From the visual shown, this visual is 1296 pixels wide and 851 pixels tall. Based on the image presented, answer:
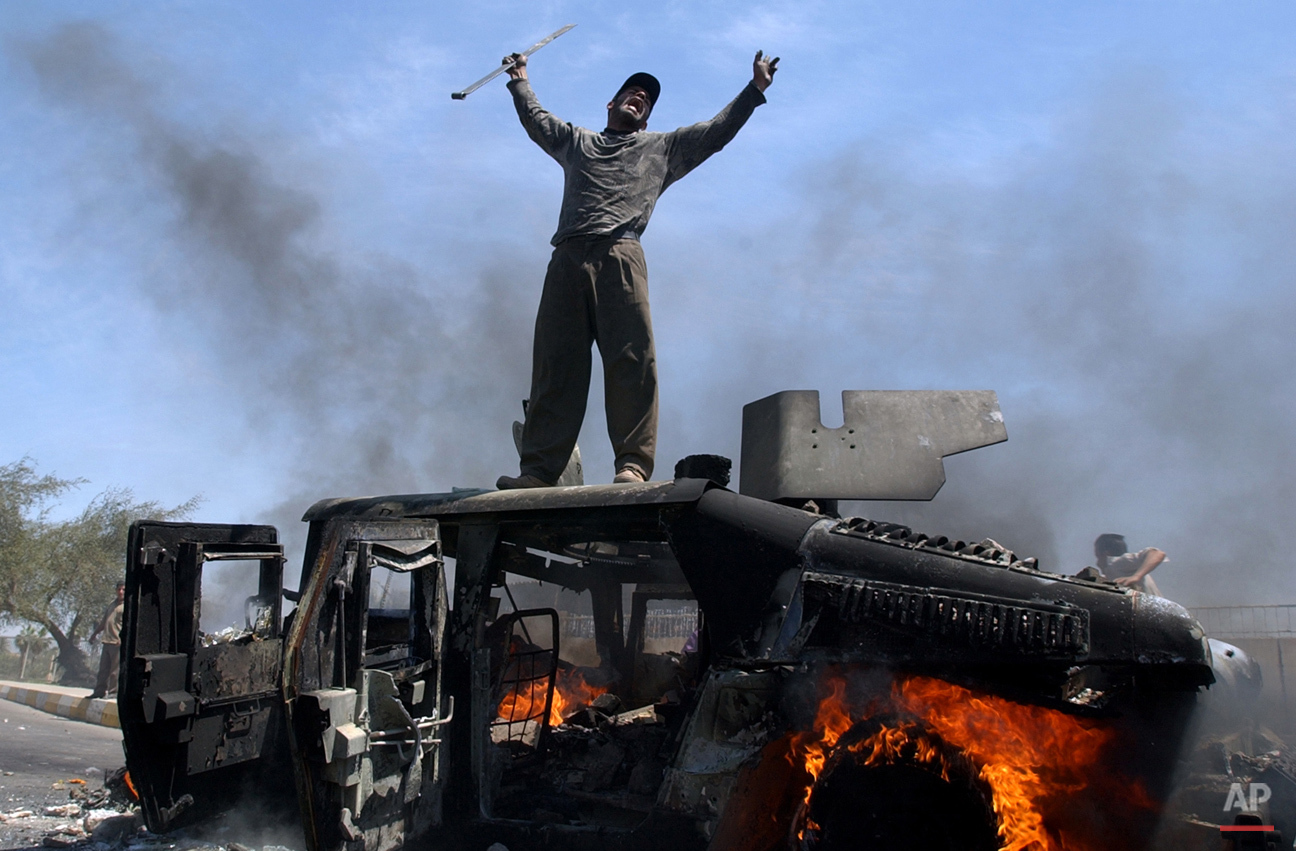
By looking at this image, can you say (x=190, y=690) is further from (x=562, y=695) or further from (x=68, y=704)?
(x=68, y=704)

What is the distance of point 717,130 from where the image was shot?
4785 mm

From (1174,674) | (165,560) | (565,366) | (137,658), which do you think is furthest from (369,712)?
(1174,674)

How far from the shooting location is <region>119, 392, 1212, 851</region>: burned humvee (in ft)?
9.54

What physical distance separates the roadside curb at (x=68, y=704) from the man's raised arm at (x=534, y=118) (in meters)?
9.25

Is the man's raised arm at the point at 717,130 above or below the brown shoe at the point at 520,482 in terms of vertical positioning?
above

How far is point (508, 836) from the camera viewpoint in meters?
3.68

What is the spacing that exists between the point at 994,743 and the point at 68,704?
13.2m

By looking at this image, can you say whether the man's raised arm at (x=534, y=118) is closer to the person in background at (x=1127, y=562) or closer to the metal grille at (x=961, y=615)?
the metal grille at (x=961, y=615)

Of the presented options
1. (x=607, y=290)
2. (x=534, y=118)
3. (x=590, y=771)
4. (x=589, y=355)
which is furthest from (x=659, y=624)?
(x=534, y=118)

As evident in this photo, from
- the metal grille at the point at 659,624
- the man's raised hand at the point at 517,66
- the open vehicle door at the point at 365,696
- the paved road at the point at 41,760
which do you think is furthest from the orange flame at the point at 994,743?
the metal grille at the point at 659,624

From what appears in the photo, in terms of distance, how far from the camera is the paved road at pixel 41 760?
5.22 m

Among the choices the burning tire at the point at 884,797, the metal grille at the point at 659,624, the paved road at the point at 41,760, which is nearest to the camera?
the burning tire at the point at 884,797

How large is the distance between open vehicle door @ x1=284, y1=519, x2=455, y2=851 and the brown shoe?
620 mm

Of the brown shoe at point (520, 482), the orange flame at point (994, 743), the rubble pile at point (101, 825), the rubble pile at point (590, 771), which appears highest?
the brown shoe at point (520, 482)
